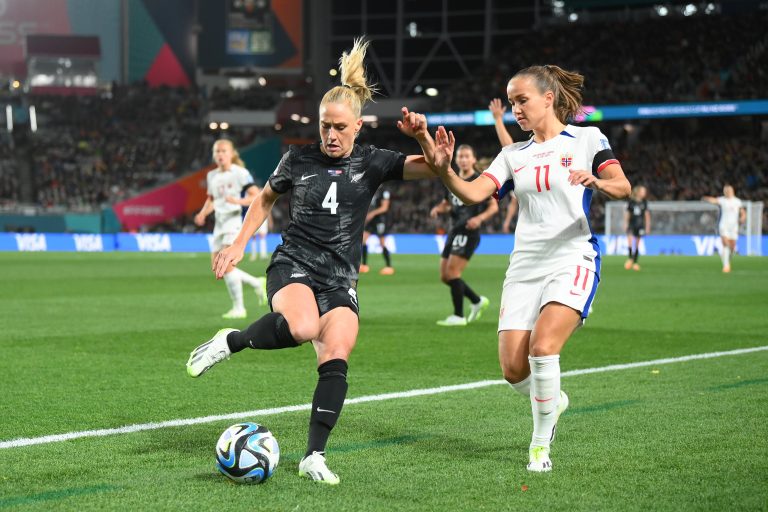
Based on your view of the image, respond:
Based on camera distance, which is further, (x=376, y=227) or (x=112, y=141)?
(x=112, y=141)

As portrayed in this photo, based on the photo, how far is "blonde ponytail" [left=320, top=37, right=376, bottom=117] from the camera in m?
5.33

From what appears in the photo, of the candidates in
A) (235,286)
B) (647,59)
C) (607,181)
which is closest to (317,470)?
(607,181)

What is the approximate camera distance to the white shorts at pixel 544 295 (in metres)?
5.34

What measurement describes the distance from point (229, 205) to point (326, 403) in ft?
29.5

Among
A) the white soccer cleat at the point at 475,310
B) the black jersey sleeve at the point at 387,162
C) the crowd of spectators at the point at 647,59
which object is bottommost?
the white soccer cleat at the point at 475,310

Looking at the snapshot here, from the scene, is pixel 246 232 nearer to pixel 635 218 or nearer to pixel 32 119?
pixel 635 218

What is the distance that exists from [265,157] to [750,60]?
2410 centimetres

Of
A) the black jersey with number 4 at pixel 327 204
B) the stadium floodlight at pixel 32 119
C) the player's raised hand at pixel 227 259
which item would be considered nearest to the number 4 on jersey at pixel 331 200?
the black jersey with number 4 at pixel 327 204

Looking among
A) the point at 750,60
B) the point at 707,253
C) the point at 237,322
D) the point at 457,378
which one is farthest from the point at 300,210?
the point at 750,60

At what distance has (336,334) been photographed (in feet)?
17.2

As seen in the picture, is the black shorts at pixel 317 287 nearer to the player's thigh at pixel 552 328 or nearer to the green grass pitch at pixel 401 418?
the green grass pitch at pixel 401 418

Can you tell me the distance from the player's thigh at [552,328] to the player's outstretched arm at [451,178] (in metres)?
0.67

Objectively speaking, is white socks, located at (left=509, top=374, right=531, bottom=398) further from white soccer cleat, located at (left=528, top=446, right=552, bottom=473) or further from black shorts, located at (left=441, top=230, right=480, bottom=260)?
black shorts, located at (left=441, top=230, right=480, bottom=260)

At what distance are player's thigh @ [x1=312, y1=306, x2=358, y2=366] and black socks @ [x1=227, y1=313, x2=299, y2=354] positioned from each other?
0.16 meters
